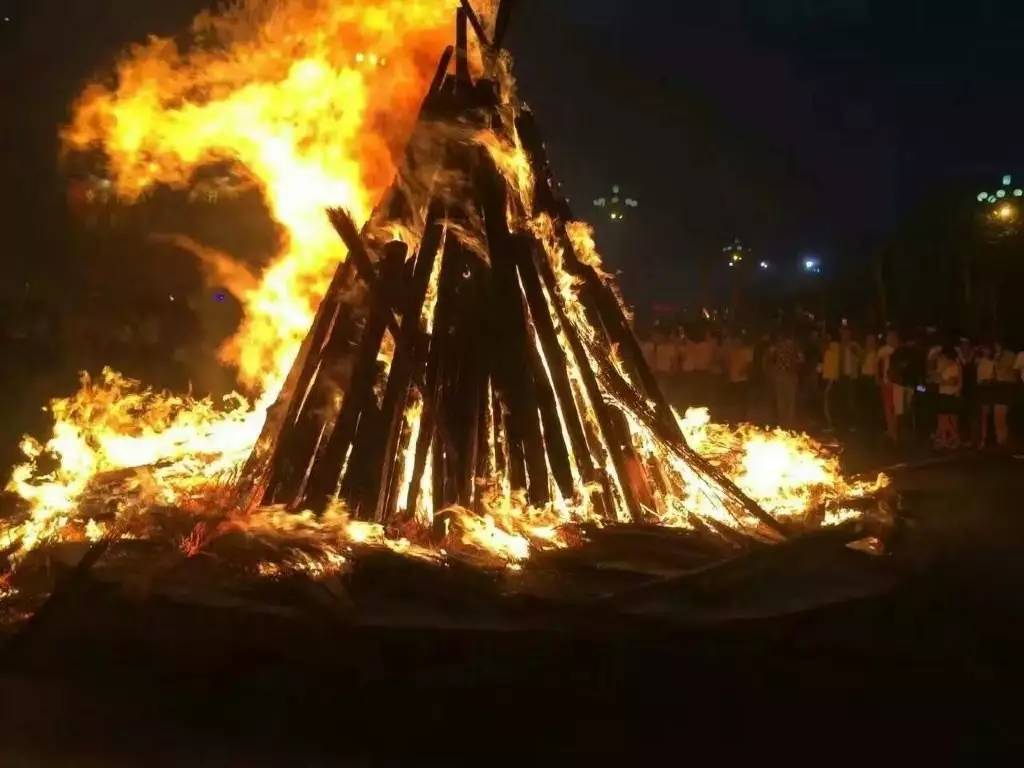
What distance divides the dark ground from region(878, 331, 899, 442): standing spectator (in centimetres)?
920

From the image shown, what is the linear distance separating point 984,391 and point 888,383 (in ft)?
4.99

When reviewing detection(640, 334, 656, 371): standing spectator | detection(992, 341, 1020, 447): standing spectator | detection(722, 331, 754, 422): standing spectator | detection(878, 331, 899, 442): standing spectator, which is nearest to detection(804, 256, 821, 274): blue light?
detection(640, 334, 656, 371): standing spectator

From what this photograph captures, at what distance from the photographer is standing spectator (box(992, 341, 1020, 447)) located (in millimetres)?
13203

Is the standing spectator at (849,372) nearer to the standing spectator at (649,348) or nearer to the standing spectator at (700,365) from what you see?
the standing spectator at (700,365)

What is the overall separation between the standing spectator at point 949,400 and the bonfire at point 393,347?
5.50 meters

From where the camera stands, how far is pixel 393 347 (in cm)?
711

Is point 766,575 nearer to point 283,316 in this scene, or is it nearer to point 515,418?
point 515,418

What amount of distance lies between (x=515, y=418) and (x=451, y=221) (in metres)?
1.65

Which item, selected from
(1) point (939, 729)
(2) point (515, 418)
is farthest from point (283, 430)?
(1) point (939, 729)

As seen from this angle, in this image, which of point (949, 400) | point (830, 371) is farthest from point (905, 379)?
point (830, 371)

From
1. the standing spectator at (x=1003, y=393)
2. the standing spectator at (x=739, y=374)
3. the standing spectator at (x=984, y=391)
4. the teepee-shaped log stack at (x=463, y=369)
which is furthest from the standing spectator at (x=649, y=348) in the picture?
the teepee-shaped log stack at (x=463, y=369)

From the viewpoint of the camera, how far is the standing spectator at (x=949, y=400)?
13.6m

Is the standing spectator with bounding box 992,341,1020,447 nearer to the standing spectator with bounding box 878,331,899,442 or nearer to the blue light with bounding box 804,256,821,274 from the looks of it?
the standing spectator with bounding box 878,331,899,442

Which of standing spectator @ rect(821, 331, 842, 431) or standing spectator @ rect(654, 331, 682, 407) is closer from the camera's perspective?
standing spectator @ rect(821, 331, 842, 431)
